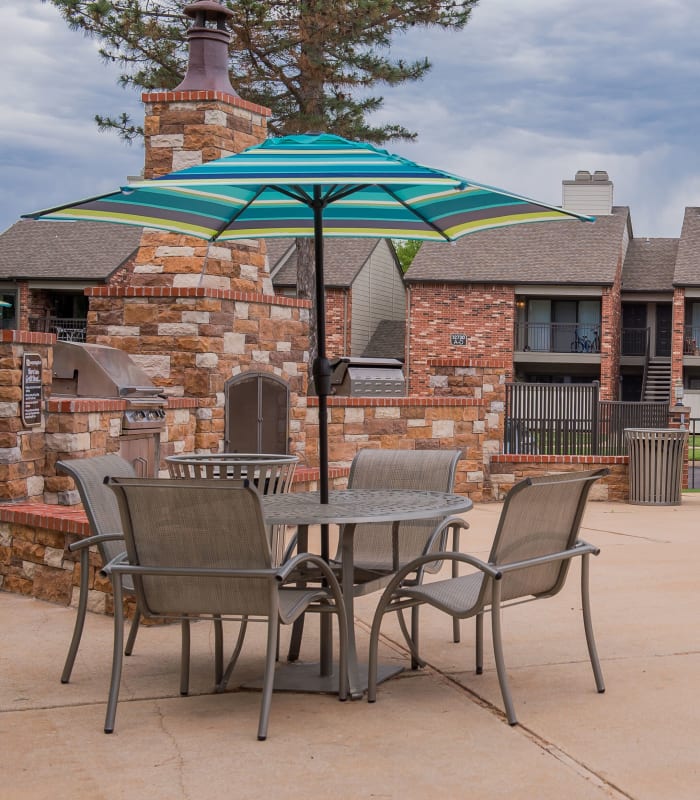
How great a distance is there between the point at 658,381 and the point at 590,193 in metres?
7.01

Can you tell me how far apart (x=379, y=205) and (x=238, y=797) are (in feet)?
12.5

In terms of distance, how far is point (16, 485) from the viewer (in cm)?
756

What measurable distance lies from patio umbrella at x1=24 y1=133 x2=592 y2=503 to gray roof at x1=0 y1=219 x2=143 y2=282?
26.5 m

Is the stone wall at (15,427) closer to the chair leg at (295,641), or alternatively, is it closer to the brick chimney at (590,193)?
Answer: the chair leg at (295,641)

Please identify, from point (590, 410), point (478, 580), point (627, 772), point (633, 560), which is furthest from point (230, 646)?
point (590, 410)

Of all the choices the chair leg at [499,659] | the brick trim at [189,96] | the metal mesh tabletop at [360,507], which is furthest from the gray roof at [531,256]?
the chair leg at [499,659]

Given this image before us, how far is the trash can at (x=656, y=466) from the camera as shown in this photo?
41.5 feet

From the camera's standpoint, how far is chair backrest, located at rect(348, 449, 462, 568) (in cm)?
600

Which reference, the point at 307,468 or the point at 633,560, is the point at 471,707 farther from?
the point at 307,468

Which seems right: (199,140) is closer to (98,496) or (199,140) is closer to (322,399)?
(322,399)

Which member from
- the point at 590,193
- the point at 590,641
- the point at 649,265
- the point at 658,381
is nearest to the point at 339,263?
the point at 590,193

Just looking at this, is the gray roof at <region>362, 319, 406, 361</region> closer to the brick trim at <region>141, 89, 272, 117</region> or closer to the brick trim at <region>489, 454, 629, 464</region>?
the brick trim at <region>489, 454, 629, 464</region>

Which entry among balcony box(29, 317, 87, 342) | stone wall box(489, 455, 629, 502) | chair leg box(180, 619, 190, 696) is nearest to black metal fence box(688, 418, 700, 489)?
stone wall box(489, 455, 629, 502)

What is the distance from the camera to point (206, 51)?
11.6 metres
